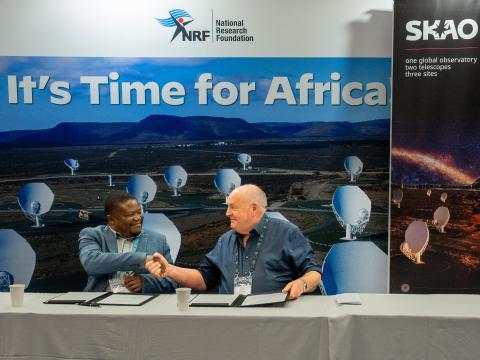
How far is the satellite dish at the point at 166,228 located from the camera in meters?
4.00

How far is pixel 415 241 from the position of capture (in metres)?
3.75

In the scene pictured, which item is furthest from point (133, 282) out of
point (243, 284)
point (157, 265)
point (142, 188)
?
point (142, 188)

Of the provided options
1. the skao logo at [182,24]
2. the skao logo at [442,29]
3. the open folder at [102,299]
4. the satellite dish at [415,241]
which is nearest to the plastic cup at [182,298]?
the open folder at [102,299]

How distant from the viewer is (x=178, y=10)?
3.92 metres

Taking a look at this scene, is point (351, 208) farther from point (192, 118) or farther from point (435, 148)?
point (192, 118)

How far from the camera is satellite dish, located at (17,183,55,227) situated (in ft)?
13.3

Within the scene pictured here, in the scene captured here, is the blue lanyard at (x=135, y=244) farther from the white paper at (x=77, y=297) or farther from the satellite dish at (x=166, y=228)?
the satellite dish at (x=166, y=228)

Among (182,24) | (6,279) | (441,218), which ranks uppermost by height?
(182,24)

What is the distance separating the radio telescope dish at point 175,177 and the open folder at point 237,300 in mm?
1387

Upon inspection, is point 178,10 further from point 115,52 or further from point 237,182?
point 237,182

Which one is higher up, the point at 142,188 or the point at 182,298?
the point at 142,188

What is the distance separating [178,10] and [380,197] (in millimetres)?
1963

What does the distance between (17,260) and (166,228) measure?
1126 millimetres

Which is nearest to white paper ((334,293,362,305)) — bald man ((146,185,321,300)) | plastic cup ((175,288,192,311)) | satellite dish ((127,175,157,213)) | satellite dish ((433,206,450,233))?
bald man ((146,185,321,300))
